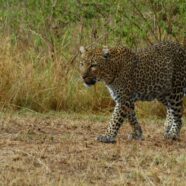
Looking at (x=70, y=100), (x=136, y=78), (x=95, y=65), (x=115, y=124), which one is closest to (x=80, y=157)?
(x=115, y=124)

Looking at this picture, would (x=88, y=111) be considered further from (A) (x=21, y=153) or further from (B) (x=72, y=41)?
(A) (x=21, y=153)

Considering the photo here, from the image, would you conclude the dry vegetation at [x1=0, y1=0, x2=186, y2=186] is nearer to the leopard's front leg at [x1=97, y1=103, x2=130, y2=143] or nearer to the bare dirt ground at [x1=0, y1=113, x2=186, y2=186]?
the bare dirt ground at [x1=0, y1=113, x2=186, y2=186]

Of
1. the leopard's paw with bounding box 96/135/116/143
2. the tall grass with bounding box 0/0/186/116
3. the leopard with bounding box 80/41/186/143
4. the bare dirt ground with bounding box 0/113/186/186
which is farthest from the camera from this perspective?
the tall grass with bounding box 0/0/186/116

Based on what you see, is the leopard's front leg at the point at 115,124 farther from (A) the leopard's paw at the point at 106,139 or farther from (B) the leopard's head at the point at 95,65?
(B) the leopard's head at the point at 95,65

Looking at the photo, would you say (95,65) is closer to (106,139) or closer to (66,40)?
(106,139)

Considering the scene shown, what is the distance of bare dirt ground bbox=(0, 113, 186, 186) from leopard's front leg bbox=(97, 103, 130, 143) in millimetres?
115

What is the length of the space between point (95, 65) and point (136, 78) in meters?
0.60

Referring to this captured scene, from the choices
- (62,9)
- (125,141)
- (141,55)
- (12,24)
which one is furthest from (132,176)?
(12,24)

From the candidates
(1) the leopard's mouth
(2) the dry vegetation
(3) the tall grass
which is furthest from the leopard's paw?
(3) the tall grass

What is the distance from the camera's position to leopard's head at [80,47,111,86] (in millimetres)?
9625

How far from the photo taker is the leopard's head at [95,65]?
31.6ft

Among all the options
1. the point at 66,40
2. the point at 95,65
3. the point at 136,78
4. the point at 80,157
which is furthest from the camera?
the point at 66,40

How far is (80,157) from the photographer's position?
8.26 meters

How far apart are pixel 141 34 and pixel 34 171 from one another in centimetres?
622
